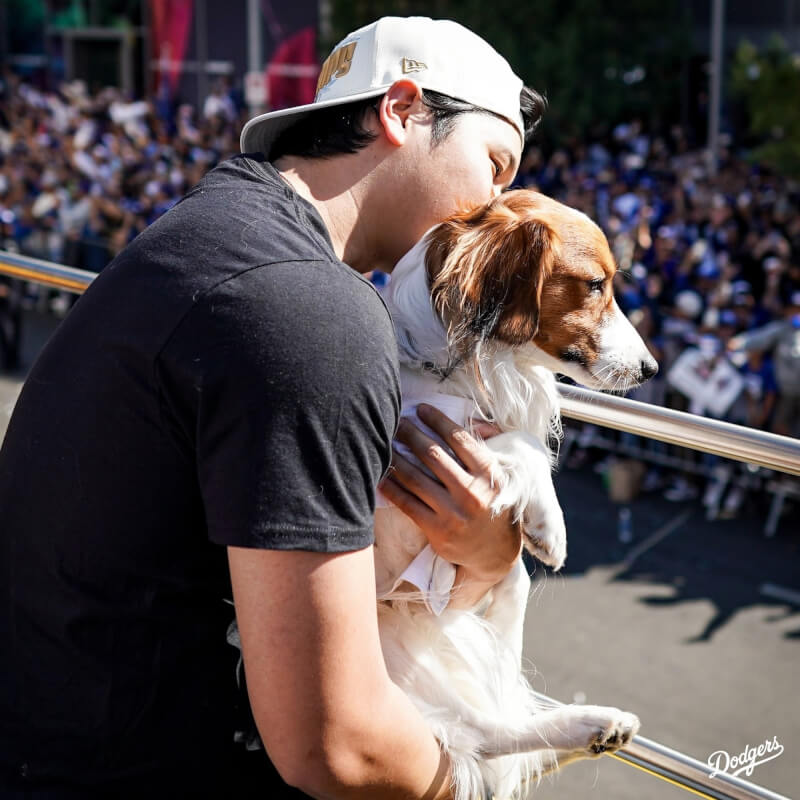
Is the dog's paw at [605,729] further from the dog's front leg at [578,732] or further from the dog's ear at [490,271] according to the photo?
the dog's ear at [490,271]

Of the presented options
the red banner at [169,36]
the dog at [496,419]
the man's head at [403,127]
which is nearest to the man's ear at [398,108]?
the man's head at [403,127]

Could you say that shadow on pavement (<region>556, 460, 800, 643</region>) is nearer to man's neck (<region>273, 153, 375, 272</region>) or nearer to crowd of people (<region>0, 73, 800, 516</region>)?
crowd of people (<region>0, 73, 800, 516</region>)

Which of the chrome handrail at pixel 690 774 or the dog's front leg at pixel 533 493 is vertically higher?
the dog's front leg at pixel 533 493

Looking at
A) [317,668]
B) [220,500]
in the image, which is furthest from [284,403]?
[317,668]

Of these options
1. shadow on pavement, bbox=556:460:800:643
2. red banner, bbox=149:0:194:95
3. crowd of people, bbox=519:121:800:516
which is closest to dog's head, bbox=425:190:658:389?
shadow on pavement, bbox=556:460:800:643

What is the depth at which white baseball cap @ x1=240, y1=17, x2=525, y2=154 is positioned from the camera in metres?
1.50

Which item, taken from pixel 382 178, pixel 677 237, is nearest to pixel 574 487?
pixel 677 237

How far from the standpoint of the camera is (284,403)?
1037mm

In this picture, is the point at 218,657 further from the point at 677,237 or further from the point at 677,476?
the point at 677,237

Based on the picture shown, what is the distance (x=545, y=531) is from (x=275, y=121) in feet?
2.78

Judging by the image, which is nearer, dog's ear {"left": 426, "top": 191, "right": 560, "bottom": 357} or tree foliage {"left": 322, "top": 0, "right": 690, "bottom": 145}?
dog's ear {"left": 426, "top": 191, "right": 560, "bottom": 357}

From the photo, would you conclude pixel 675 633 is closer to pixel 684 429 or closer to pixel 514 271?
pixel 684 429

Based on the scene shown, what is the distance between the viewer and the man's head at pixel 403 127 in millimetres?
1472

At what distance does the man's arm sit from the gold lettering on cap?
0.80m
